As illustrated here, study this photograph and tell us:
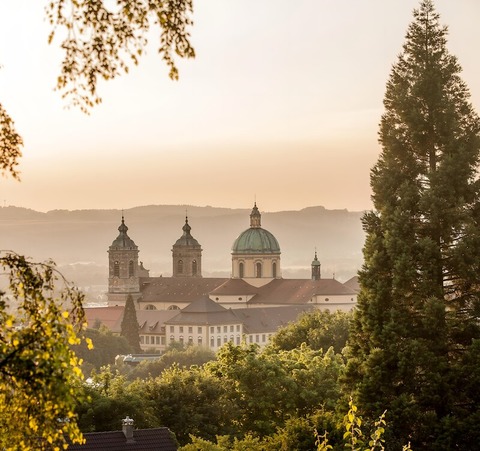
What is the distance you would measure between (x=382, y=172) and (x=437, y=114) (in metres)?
2.42

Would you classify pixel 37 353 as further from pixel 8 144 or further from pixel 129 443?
pixel 129 443

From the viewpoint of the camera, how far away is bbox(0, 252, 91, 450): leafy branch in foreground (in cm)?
912

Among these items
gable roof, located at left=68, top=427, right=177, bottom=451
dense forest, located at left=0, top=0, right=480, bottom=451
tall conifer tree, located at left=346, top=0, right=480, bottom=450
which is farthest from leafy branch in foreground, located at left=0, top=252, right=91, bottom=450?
gable roof, located at left=68, top=427, right=177, bottom=451

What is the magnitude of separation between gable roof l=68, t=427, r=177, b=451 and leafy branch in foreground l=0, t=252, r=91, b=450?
88.1ft

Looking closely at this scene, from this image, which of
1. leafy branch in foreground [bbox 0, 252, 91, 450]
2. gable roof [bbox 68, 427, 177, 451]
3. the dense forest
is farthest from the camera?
gable roof [bbox 68, 427, 177, 451]

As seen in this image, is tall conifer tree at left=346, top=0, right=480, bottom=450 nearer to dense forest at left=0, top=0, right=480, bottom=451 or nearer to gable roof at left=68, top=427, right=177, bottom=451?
dense forest at left=0, top=0, right=480, bottom=451

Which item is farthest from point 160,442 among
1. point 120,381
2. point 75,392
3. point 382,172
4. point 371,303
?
point 75,392

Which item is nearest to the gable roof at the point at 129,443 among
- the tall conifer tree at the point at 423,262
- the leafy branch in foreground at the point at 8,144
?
the tall conifer tree at the point at 423,262

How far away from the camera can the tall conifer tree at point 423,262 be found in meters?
34.4

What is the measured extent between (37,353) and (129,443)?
93.5 ft

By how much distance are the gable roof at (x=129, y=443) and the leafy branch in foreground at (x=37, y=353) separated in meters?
26.9

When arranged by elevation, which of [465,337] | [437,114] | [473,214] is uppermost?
[437,114]

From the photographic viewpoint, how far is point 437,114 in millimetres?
37656

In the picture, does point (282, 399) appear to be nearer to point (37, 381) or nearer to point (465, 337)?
point (465, 337)
